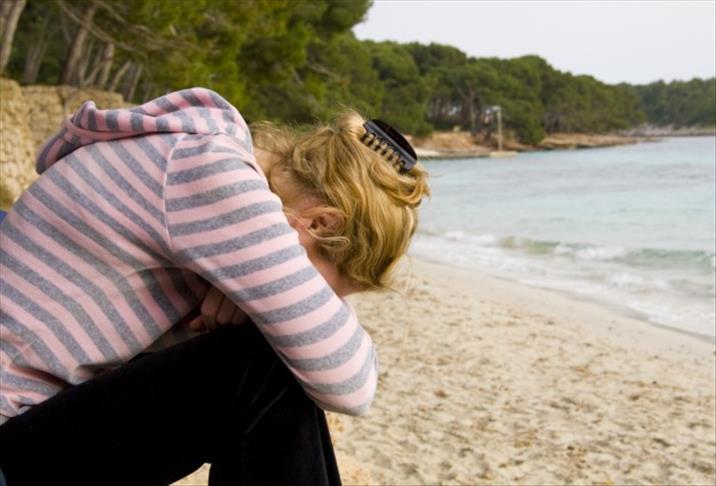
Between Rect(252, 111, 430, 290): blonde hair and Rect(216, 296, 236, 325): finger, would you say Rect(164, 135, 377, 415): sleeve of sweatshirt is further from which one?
Rect(252, 111, 430, 290): blonde hair

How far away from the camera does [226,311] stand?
1.40m

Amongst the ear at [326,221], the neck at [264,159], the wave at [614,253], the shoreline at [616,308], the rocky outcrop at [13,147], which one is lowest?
the wave at [614,253]

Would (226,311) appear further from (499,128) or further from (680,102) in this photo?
(680,102)

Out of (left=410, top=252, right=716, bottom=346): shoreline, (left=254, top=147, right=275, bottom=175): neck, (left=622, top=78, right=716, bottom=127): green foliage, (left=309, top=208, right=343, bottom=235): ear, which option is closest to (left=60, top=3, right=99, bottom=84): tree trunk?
(left=410, top=252, right=716, bottom=346): shoreline

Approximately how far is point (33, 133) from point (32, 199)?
13.4 metres

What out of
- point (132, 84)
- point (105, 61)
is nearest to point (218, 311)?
point (105, 61)

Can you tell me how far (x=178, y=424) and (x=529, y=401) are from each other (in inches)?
137

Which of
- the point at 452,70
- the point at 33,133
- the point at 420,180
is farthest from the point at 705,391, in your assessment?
the point at 452,70

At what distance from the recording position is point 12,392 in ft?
4.34

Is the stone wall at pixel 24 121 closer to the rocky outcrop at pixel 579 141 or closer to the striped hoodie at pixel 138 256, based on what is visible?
the striped hoodie at pixel 138 256

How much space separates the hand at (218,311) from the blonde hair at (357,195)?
0.22 m

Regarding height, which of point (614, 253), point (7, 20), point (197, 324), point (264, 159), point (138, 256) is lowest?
point (614, 253)

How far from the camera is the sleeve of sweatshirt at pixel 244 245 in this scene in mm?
1318

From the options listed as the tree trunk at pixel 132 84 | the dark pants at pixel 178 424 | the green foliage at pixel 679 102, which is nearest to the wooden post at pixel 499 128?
the green foliage at pixel 679 102
